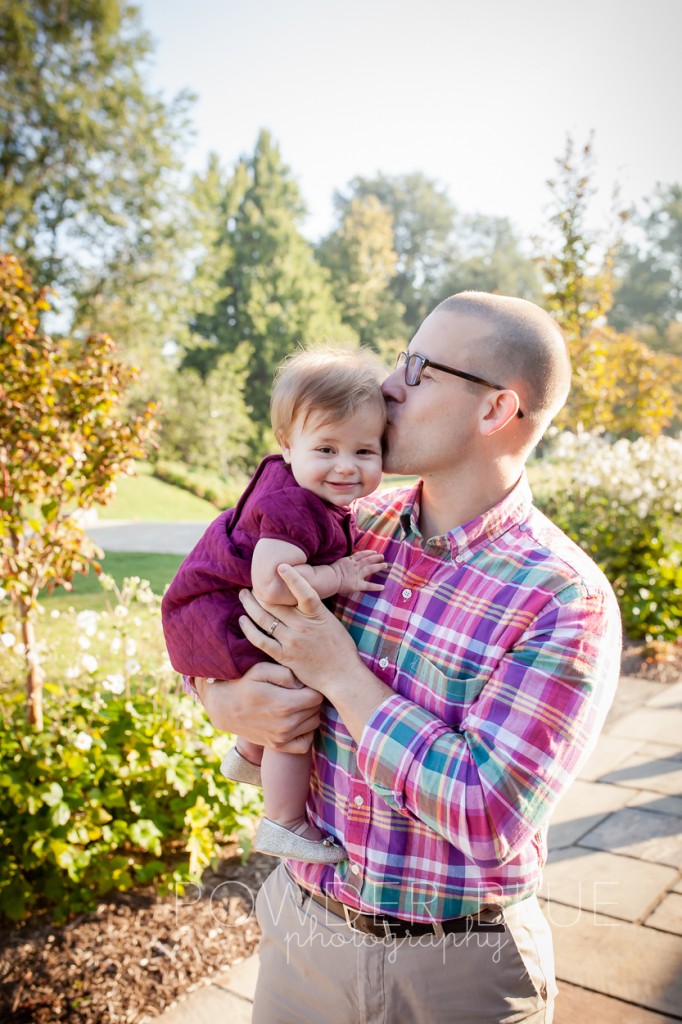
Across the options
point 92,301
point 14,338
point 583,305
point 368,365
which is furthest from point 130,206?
point 368,365

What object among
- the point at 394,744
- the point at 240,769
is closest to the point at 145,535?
the point at 240,769

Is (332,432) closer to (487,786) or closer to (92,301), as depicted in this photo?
(487,786)

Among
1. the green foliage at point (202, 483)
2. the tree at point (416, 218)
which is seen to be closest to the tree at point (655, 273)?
the tree at point (416, 218)

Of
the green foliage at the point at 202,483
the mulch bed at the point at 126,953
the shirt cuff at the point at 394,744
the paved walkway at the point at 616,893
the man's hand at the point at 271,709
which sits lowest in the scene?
the green foliage at the point at 202,483

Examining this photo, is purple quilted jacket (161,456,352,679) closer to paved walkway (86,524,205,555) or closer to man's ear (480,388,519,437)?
man's ear (480,388,519,437)

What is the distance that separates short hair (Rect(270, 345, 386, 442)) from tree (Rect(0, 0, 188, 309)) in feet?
63.0

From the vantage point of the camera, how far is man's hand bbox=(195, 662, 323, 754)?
1.59m

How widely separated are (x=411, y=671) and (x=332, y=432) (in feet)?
1.88

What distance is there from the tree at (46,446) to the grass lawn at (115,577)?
463cm

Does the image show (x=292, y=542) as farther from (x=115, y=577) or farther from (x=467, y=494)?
(x=115, y=577)

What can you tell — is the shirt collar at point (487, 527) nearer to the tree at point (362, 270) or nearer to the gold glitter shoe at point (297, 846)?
the gold glitter shoe at point (297, 846)

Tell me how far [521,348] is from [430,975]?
1.26 meters

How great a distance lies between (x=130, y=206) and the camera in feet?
65.3

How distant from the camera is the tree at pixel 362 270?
33875mm
